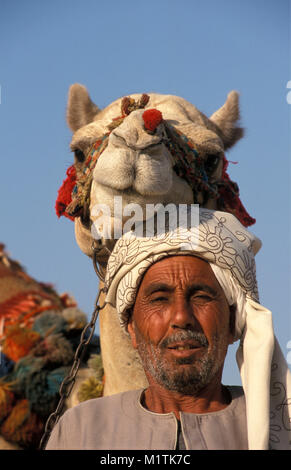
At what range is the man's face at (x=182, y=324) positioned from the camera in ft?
10.8

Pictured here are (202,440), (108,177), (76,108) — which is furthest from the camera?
(76,108)

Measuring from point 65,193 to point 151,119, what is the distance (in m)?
1.10

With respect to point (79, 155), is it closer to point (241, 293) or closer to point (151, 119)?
point (151, 119)

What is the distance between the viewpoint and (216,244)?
3.50m

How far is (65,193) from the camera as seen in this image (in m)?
4.96

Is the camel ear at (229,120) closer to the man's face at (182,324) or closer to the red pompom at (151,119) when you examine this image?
the red pompom at (151,119)

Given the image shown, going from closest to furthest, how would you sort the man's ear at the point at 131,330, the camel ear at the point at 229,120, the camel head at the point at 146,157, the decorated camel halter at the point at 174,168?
the man's ear at the point at 131,330
the camel head at the point at 146,157
the decorated camel halter at the point at 174,168
the camel ear at the point at 229,120

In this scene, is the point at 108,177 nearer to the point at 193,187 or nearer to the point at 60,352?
the point at 193,187

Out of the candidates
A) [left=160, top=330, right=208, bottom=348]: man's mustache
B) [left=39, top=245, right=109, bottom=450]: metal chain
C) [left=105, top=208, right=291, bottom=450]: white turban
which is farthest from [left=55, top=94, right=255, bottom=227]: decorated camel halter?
[left=160, top=330, right=208, bottom=348]: man's mustache

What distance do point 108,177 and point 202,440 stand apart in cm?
135

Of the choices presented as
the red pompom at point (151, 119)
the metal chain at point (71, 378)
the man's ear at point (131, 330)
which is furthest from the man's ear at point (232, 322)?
the red pompom at point (151, 119)

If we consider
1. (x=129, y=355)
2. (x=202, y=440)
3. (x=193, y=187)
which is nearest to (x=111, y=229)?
(x=193, y=187)

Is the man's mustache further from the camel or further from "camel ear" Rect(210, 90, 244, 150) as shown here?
"camel ear" Rect(210, 90, 244, 150)

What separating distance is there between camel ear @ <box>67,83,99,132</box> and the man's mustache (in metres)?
2.73
